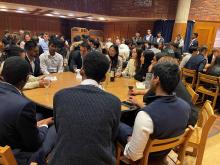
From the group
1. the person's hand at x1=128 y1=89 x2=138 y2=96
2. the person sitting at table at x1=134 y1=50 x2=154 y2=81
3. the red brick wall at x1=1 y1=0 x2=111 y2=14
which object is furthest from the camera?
the red brick wall at x1=1 y1=0 x2=111 y2=14

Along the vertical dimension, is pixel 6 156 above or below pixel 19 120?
below

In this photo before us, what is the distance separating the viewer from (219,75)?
3873mm

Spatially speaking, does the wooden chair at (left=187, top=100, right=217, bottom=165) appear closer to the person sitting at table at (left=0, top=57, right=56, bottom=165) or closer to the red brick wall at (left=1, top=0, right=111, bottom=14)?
the person sitting at table at (left=0, top=57, right=56, bottom=165)

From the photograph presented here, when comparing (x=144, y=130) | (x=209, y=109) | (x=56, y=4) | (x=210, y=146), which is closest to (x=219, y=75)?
(x=210, y=146)

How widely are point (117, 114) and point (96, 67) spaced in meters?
0.35

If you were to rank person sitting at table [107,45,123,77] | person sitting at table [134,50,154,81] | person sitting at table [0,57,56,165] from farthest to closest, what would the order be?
person sitting at table [107,45,123,77]
person sitting at table [134,50,154,81]
person sitting at table [0,57,56,165]

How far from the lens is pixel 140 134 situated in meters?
1.37

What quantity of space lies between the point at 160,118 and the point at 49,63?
110 inches

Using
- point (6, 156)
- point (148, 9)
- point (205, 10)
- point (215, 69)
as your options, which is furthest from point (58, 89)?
point (148, 9)

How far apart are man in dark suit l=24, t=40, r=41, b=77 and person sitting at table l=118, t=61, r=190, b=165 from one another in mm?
2293

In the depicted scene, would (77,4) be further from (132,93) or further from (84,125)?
(84,125)

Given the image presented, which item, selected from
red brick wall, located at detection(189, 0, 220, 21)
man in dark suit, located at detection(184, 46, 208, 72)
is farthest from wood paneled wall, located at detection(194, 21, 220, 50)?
man in dark suit, located at detection(184, 46, 208, 72)

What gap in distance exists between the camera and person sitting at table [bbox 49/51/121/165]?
3.70ft

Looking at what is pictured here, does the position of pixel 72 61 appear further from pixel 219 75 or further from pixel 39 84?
pixel 219 75
